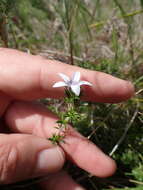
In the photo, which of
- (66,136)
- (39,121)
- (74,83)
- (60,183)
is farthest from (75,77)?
(60,183)

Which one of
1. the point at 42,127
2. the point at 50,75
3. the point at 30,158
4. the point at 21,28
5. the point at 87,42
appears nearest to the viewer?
the point at 30,158

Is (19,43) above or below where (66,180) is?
above

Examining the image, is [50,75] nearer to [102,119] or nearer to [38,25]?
[102,119]

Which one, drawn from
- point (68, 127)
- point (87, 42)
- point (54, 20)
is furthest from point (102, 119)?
point (54, 20)

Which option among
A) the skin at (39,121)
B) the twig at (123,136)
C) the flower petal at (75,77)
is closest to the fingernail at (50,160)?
the skin at (39,121)

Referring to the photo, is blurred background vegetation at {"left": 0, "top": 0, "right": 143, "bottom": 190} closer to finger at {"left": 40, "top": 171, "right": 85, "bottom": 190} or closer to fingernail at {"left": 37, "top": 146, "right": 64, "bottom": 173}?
finger at {"left": 40, "top": 171, "right": 85, "bottom": 190}

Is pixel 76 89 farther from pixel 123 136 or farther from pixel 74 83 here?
pixel 123 136

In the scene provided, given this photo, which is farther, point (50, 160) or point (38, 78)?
point (38, 78)
